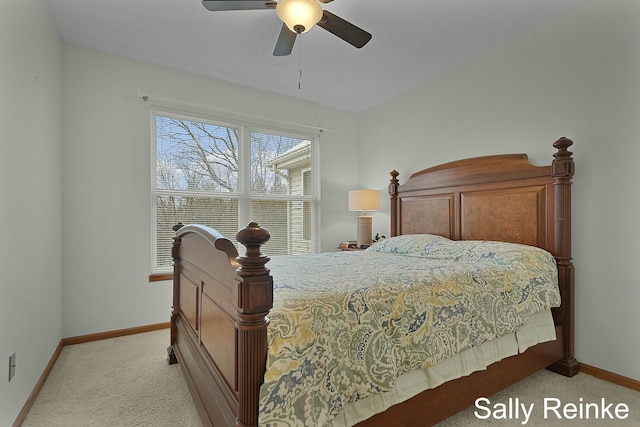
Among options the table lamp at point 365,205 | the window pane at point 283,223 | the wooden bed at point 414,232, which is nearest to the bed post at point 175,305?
the wooden bed at point 414,232

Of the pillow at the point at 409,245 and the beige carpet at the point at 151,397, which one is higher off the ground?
the pillow at the point at 409,245

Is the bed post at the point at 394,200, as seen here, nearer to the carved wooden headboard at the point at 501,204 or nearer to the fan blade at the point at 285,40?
the carved wooden headboard at the point at 501,204

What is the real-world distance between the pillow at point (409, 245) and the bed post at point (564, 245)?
809mm

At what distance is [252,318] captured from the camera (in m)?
1.02

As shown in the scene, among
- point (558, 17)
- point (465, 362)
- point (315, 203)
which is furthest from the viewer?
point (315, 203)

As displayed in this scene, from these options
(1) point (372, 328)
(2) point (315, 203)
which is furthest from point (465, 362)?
(2) point (315, 203)

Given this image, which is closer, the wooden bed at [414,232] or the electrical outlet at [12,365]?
the wooden bed at [414,232]

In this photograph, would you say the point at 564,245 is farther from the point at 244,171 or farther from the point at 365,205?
the point at 244,171

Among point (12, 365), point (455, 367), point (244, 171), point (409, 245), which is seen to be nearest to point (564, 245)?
point (409, 245)

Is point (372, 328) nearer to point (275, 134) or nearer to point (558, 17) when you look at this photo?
point (558, 17)

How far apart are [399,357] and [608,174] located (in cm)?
199

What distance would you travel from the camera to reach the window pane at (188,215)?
3.14 m

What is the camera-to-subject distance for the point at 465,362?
1.59 meters

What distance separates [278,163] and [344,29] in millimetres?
2019
